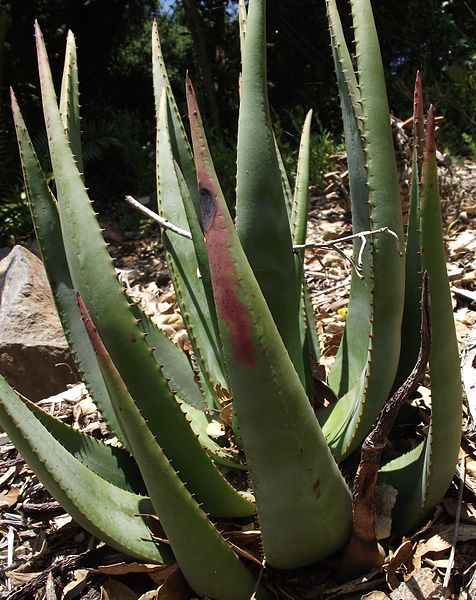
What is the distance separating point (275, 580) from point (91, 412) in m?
1.07

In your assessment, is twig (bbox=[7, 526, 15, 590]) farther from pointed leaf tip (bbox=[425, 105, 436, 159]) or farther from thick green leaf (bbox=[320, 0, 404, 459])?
pointed leaf tip (bbox=[425, 105, 436, 159])

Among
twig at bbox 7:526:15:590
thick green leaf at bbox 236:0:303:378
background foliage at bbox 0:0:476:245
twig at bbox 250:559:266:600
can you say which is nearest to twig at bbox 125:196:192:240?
thick green leaf at bbox 236:0:303:378

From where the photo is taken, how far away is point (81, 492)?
3.75 feet

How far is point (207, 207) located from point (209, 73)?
18.1ft

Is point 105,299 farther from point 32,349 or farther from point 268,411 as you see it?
point 32,349

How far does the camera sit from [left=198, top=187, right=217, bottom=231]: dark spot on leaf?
0.82m

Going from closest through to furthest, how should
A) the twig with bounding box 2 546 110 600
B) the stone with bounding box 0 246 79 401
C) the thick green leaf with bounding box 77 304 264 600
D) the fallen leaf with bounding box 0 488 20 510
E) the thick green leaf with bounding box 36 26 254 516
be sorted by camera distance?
the thick green leaf with bounding box 77 304 264 600, the thick green leaf with bounding box 36 26 254 516, the twig with bounding box 2 546 110 600, the fallen leaf with bounding box 0 488 20 510, the stone with bounding box 0 246 79 401

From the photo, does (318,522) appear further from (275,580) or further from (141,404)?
(141,404)

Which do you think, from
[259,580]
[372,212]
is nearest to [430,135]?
[372,212]

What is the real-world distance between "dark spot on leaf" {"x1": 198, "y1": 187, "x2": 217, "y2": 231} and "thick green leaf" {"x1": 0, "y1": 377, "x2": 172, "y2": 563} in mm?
493

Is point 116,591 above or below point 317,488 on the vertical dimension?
below

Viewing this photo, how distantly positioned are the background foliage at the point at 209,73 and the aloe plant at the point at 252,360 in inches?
136

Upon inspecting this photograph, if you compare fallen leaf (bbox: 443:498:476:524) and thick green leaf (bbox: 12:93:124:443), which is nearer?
fallen leaf (bbox: 443:498:476:524)

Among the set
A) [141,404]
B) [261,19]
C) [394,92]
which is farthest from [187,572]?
[394,92]
